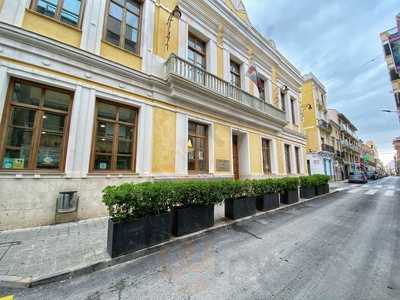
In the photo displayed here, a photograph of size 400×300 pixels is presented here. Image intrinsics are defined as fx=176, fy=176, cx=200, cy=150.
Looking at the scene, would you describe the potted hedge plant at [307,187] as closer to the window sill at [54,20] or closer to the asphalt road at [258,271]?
the asphalt road at [258,271]

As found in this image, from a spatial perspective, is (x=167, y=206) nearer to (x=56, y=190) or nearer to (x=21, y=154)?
(x=56, y=190)

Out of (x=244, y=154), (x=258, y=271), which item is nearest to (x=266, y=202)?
(x=258, y=271)

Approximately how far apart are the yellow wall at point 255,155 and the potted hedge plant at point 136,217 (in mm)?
7496

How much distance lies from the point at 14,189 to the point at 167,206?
3681 millimetres

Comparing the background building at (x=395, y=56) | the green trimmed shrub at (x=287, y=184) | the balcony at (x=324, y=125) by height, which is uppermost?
the background building at (x=395, y=56)

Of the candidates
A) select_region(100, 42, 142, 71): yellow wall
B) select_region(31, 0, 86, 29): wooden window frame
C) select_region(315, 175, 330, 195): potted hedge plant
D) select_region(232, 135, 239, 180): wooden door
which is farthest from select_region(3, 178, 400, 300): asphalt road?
select_region(31, 0, 86, 29): wooden window frame

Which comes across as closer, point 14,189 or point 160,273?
point 160,273

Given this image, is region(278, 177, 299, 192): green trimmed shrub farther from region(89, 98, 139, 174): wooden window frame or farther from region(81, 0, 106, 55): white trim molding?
region(81, 0, 106, 55): white trim molding

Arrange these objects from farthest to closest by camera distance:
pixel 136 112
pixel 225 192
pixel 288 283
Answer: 1. pixel 136 112
2. pixel 225 192
3. pixel 288 283

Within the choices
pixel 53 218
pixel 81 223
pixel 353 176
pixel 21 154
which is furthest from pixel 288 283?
pixel 353 176

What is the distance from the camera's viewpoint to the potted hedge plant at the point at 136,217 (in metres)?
2.99

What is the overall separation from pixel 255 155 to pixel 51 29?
32.9 ft

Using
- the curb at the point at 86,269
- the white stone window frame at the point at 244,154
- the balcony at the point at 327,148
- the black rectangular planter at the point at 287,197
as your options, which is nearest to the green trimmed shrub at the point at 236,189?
the curb at the point at 86,269

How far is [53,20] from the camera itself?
503cm
